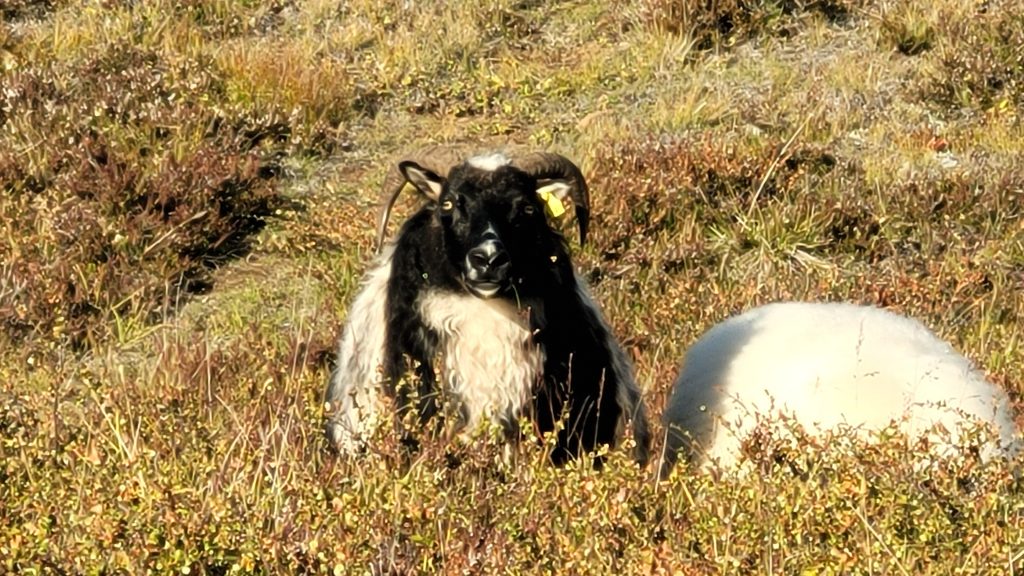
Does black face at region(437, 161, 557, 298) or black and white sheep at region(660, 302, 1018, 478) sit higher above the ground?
black face at region(437, 161, 557, 298)

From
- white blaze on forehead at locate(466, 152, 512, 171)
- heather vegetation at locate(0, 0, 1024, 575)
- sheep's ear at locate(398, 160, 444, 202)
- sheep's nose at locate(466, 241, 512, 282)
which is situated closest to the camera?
heather vegetation at locate(0, 0, 1024, 575)

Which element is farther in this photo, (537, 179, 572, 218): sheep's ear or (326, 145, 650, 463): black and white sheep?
(537, 179, 572, 218): sheep's ear

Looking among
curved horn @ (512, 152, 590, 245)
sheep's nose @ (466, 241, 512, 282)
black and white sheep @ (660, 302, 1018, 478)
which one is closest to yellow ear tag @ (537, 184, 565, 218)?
curved horn @ (512, 152, 590, 245)

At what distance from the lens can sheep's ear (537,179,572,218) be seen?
650cm

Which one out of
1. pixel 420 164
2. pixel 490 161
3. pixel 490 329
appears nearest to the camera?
pixel 490 329

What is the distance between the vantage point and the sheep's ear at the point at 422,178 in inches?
260

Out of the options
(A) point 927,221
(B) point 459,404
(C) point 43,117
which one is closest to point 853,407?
(B) point 459,404

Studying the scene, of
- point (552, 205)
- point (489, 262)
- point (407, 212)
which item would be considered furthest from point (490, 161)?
point (407, 212)

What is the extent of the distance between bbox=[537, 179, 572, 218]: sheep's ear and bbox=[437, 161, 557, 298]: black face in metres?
0.06

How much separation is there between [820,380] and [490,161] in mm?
1634

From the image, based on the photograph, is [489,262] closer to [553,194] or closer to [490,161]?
[490,161]

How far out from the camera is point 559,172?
6.73 metres

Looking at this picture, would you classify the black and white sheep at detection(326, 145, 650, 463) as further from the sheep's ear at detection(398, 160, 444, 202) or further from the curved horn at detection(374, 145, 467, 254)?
the curved horn at detection(374, 145, 467, 254)

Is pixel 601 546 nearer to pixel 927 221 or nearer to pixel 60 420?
pixel 60 420
